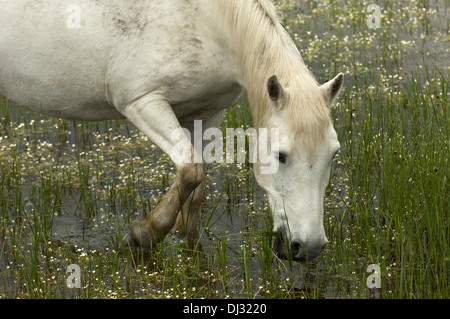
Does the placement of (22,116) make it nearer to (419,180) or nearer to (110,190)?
(110,190)

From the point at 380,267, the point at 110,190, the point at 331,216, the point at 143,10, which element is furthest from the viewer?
the point at 110,190

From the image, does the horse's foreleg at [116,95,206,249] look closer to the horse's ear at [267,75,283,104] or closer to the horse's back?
the horse's back

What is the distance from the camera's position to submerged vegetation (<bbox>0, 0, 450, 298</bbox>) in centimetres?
551

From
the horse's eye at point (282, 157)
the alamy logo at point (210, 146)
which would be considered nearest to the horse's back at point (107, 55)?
the alamy logo at point (210, 146)

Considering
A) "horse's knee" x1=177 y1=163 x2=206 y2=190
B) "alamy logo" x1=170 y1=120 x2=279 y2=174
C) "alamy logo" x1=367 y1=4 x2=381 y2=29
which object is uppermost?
"alamy logo" x1=367 y1=4 x2=381 y2=29

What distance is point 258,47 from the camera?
5.45 meters

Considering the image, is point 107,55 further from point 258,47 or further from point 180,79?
point 258,47

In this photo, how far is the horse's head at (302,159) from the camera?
16.4 ft

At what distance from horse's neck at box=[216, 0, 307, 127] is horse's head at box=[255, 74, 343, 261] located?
229 millimetres

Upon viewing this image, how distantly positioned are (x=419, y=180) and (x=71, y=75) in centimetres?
259

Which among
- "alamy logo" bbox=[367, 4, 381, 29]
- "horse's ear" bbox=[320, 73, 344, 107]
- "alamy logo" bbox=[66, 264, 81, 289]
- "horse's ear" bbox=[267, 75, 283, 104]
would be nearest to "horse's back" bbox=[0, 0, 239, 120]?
"horse's ear" bbox=[267, 75, 283, 104]

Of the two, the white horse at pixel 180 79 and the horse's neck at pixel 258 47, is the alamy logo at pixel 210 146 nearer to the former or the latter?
the white horse at pixel 180 79
